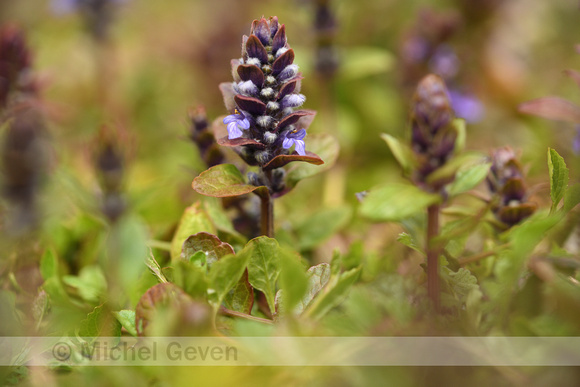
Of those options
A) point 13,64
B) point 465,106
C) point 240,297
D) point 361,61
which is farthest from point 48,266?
point 465,106

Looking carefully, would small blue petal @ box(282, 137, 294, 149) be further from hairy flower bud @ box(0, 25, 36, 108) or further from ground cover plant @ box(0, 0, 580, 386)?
hairy flower bud @ box(0, 25, 36, 108)

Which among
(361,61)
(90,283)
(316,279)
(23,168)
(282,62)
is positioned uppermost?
(282,62)

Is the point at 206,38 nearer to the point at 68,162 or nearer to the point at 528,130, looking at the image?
the point at 68,162

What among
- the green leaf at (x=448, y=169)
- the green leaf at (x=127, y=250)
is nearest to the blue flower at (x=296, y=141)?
the green leaf at (x=448, y=169)

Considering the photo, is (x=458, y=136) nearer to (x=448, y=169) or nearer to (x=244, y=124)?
(x=448, y=169)

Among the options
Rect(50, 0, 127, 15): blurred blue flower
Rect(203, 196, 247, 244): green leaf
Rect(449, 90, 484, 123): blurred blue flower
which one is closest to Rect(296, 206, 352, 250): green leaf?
Rect(203, 196, 247, 244): green leaf

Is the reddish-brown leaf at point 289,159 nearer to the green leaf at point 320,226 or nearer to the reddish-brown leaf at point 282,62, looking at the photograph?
the reddish-brown leaf at point 282,62
